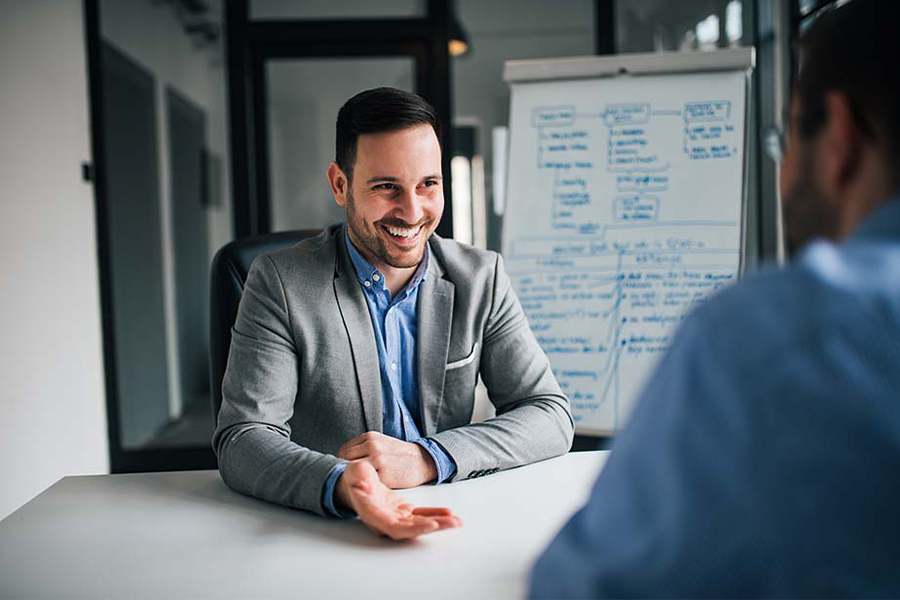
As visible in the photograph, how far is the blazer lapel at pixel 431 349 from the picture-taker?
5.33 ft

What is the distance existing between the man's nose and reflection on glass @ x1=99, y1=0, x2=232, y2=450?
2661mm

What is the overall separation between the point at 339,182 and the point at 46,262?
185cm

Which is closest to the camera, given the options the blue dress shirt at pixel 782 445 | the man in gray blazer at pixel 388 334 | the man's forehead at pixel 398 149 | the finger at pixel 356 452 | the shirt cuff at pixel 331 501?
the blue dress shirt at pixel 782 445

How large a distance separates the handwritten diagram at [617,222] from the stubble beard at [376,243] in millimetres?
1245

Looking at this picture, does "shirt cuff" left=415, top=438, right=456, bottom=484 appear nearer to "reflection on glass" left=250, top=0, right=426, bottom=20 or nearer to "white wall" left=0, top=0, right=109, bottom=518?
"white wall" left=0, top=0, right=109, bottom=518

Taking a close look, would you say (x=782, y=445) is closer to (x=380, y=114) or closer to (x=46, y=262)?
(x=380, y=114)

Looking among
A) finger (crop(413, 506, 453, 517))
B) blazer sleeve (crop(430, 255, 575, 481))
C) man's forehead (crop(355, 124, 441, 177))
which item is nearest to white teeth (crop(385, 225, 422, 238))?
man's forehead (crop(355, 124, 441, 177))

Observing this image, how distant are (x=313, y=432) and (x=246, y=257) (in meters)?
0.44

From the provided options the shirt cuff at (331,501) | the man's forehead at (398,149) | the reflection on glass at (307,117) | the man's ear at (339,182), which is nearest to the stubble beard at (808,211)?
the shirt cuff at (331,501)

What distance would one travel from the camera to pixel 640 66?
284 centimetres

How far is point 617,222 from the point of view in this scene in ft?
9.30

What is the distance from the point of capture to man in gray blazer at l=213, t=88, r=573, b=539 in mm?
1451

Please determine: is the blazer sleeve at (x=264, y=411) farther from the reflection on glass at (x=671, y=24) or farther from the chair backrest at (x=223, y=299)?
the reflection on glass at (x=671, y=24)

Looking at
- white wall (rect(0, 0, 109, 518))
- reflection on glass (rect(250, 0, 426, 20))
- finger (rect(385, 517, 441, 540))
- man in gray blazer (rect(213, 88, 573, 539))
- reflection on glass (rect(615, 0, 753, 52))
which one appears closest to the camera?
finger (rect(385, 517, 441, 540))
